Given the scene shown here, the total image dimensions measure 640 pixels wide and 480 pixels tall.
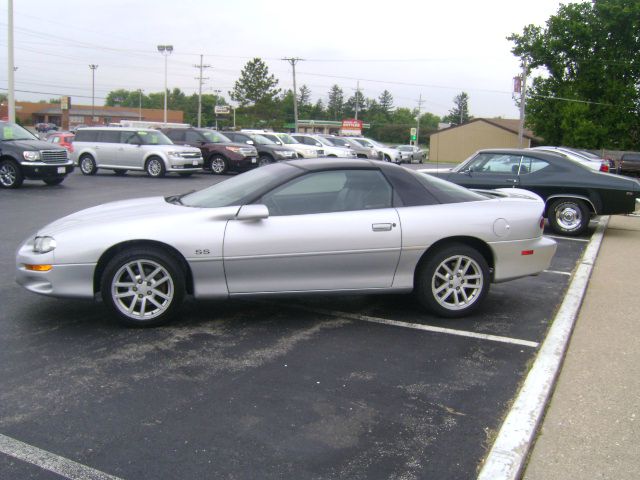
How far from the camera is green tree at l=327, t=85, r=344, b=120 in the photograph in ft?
478

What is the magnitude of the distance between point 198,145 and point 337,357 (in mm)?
20363

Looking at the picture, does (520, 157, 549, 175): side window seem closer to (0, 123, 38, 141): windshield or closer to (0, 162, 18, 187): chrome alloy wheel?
(0, 162, 18, 187): chrome alloy wheel

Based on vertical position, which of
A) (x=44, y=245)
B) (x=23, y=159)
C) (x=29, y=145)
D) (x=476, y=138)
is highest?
(x=476, y=138)

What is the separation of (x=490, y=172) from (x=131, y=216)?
7531 mm

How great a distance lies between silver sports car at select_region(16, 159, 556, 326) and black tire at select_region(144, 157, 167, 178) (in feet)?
50.9

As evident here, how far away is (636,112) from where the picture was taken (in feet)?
158

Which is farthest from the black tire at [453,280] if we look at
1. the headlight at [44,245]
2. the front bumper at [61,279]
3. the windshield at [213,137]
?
the windshield at [213,137]

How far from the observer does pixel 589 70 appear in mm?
48625

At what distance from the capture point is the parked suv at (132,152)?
20.9m

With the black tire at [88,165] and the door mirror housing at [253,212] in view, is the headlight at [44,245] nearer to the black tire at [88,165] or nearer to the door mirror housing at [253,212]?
the door mirror housing at [253,212]

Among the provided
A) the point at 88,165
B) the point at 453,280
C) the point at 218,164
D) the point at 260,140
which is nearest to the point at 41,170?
the point at 88,165

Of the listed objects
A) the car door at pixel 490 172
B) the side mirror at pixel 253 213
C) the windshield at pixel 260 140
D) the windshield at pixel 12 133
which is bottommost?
the side mirror at pixel 253 213

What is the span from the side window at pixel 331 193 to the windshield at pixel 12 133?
44.2ft

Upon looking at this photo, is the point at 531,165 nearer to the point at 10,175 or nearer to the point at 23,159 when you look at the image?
the point at 23,159
